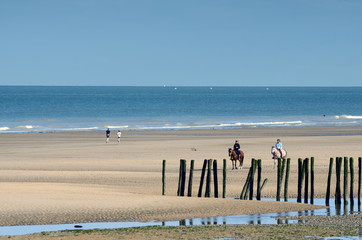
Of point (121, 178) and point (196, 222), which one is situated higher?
point (121, 178)

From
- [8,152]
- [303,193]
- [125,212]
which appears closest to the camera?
[125,212]

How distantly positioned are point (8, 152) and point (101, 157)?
912 cm

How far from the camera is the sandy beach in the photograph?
23.1m

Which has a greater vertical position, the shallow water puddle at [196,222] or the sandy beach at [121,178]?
the sandy beach at [121,178]

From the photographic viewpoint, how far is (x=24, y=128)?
8675 centimetres

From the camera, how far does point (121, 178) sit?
33.4 metres

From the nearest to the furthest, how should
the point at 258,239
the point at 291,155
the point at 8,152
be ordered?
the point at 258,239, the point at 291,155, the point at 8,152

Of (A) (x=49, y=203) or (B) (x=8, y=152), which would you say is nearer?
(A) (x=49, y=203)

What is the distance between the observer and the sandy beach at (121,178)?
23078mm

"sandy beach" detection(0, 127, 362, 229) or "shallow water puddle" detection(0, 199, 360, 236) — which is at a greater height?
"sandy beach" detection(0, 127, 362, 229)

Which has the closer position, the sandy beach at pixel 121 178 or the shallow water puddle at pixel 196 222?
the shallow water puddle at pixel 196 222

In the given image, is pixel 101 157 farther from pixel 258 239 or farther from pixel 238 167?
pixel 258 239

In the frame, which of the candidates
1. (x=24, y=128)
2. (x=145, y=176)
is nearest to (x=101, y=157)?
(x=145, y=176)

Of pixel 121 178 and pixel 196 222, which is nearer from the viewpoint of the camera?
pixel 196 222
